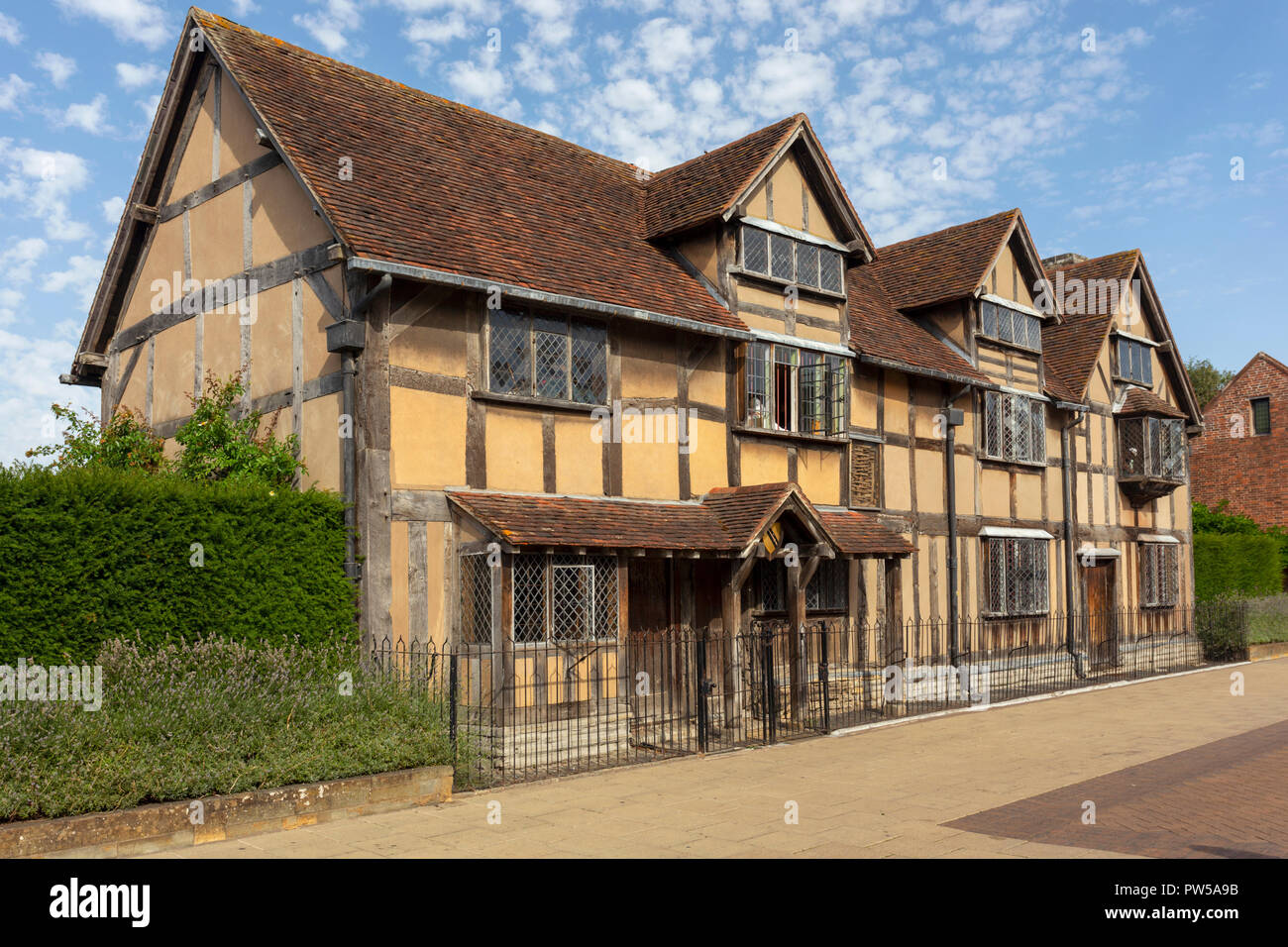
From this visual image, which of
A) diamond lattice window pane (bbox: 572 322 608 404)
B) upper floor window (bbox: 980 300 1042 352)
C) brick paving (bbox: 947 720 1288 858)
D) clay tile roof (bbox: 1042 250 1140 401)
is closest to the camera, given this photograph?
brick paving (bbox: 947 720 1288 858)

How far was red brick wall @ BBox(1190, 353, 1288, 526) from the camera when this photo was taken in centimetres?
3709

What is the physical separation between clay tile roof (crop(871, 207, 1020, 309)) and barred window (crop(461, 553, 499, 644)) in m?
12.8

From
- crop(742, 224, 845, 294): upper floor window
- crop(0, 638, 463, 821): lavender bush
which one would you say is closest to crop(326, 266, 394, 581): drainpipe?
crop(0, 638, 463, 821): lavender bush

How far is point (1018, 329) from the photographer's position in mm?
23266

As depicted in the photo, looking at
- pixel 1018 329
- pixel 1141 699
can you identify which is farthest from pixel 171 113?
pixel 1141 699

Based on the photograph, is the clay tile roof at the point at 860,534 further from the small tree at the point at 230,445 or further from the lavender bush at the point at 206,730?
the small tree at the point at 230,445

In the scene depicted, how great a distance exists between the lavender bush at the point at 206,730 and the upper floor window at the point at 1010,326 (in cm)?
1499

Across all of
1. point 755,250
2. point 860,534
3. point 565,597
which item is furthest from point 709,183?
point 565,597

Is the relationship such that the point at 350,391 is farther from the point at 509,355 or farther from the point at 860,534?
the point at 860,534

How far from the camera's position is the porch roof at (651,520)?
12875 mm

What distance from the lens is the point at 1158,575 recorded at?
2698 centimetres

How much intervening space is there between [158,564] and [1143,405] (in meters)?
22.6

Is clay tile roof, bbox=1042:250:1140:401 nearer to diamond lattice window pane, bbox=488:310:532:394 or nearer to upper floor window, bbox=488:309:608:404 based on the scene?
upper floor window, bbox=488:309:608:404

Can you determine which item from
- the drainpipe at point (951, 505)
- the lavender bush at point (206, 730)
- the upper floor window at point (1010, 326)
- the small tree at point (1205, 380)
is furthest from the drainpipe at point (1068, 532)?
the small tree at point (1205, 380)
